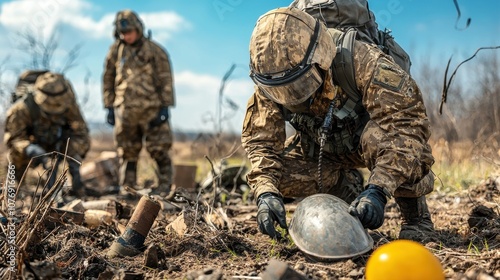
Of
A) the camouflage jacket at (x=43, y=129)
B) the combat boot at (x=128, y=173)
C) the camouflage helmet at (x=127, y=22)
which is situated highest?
the camouflage helmet at (x=127, y=22)

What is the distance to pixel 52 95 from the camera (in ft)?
22.6

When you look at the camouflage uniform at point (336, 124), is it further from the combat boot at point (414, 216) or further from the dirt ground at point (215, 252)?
the dirt ground at point (215, 252)

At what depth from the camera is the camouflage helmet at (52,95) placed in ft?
22.6

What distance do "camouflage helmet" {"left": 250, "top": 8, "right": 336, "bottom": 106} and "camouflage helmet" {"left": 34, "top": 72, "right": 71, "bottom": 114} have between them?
464 cm

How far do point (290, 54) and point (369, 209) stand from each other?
0.88 meters

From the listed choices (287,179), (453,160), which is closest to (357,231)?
(287,179)

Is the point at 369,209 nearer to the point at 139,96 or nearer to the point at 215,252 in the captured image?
the point at 215,252

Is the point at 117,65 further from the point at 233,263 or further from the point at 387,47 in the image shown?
the point at 233,263

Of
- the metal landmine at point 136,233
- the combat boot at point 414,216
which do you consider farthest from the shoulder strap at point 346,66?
the metal landmine at point 136,233

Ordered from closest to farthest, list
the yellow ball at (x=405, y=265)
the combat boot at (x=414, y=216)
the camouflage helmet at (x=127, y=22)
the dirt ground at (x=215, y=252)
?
the yellow ball at (x=405, y=265), the dirt ground at (x=215, y=252), the combat boot at (x=414, y=216), the camouflage helmet at (x=127, y=22)

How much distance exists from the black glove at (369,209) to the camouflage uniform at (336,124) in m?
0.07

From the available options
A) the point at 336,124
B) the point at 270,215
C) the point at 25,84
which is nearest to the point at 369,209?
the point at 270,215

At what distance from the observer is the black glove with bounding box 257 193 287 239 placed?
282cm

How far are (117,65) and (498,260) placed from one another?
5838 millimetres
